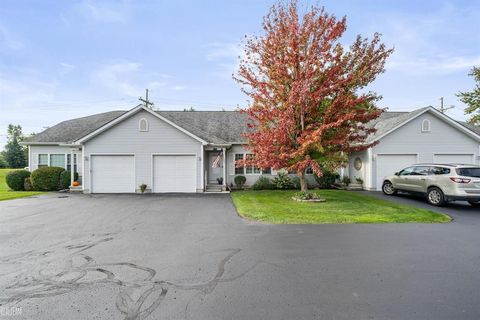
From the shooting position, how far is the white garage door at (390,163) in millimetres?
15047

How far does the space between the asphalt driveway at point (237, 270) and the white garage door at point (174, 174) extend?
7.05m

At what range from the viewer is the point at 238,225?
7.13 m

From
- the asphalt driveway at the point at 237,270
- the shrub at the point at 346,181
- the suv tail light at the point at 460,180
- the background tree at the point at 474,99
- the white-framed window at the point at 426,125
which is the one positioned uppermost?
the background tree at the point at 474,99

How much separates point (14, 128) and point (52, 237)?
82.9m

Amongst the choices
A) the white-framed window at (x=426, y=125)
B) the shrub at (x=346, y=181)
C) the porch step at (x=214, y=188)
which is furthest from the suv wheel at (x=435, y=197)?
the porch step at (x=214, y=188)

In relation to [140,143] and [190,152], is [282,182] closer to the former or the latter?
[190,152]

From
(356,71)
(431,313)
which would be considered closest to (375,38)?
(356,71)

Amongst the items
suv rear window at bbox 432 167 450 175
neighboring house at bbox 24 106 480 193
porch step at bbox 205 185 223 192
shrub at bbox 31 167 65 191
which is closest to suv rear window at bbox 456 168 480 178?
suv rear window at bbox 432 167 450 175

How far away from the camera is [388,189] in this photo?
43.3ft

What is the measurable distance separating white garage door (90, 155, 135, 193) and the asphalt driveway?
22.8ft

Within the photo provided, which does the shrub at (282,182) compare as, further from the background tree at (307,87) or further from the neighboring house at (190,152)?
the background tree at (307,87)

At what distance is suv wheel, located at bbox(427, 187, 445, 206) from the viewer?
9.82 m

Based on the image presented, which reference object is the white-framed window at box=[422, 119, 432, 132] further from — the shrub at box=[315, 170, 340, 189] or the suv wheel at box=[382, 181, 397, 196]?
the shrub at box=[315, 170, 340, 189]

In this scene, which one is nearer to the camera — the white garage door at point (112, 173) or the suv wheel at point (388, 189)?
the suv wheel at point (388, 189)
